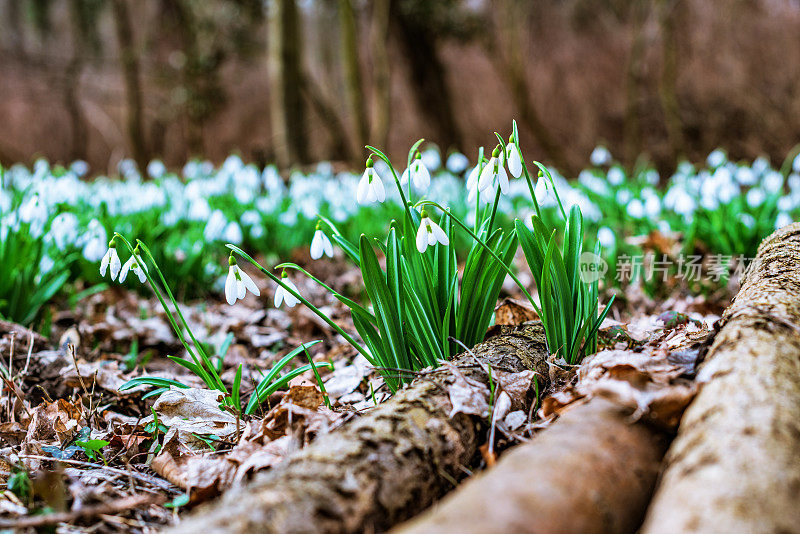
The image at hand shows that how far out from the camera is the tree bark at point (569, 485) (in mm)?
838

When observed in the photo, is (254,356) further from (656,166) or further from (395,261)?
(656,166)

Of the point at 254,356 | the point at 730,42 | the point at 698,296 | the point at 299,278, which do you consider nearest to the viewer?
the point at 254,356

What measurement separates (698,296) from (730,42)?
8.44m

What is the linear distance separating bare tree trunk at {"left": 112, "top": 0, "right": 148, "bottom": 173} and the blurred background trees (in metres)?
0.02

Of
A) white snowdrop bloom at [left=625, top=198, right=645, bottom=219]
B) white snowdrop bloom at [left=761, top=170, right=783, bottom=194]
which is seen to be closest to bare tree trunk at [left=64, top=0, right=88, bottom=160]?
white snowdrop bloom at [left=625, top=198, right=645, bottom=219]

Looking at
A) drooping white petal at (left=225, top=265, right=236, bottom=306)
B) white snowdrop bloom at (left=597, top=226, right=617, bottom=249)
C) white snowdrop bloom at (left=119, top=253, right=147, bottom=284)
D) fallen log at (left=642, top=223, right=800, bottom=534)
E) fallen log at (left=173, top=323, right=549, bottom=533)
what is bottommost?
fallen log at (left=173, top=323, right=549, bottom=533)

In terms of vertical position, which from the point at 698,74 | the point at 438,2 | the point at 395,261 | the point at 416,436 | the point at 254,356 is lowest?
the point at 254,356

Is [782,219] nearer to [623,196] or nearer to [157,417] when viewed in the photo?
[623,196]

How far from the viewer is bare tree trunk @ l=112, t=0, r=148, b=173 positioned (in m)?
9.57

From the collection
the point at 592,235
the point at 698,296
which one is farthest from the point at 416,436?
the point at 592,235

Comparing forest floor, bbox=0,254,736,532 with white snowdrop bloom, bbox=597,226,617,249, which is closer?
forest floor, bbox=0,254,736,532

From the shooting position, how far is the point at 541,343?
1.74 meters

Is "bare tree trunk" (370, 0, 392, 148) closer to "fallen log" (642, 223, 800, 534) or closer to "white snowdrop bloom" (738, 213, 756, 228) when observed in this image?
"white snowdrop bloom" (738, 213, 756, 228)

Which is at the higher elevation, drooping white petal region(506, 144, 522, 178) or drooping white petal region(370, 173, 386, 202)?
drooping white petal region(506, 144, 522, 178)
